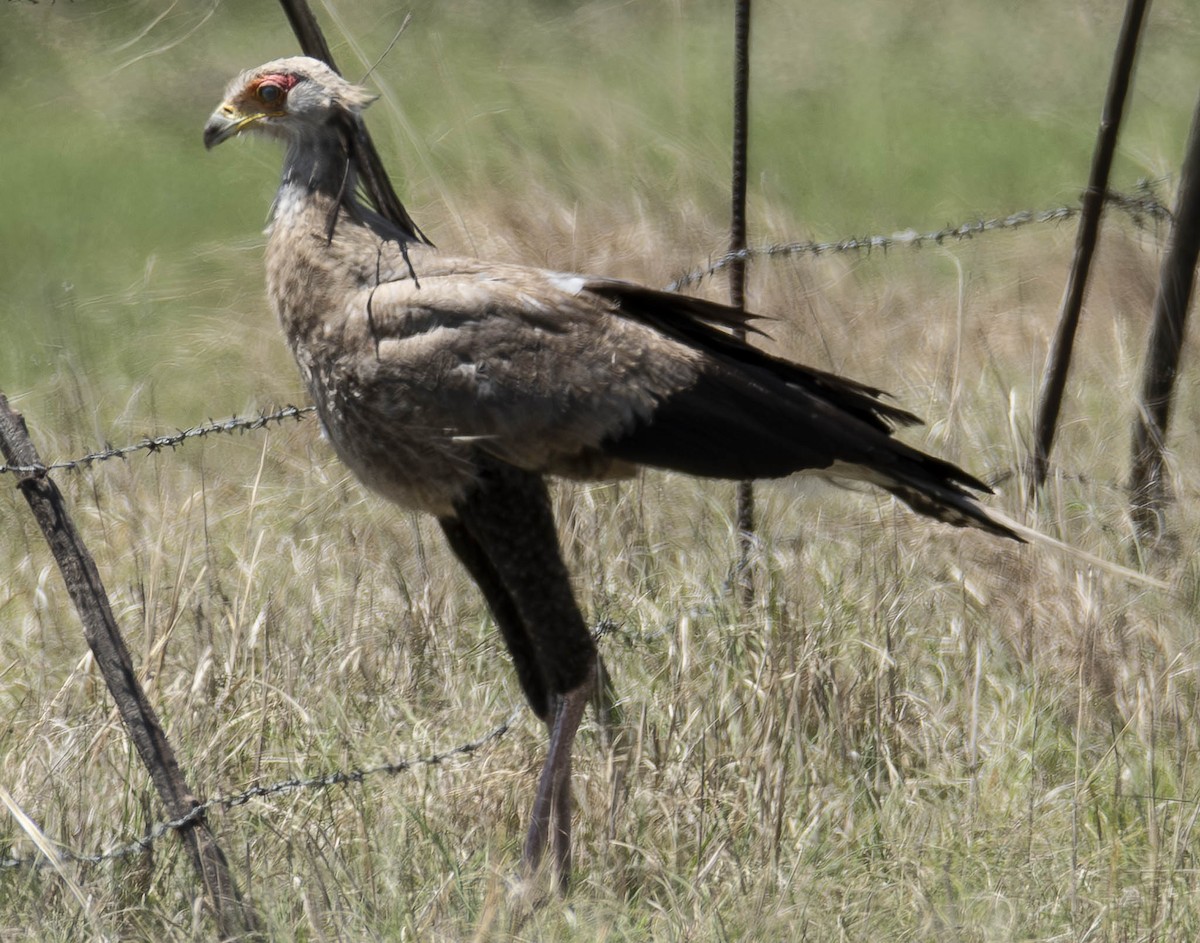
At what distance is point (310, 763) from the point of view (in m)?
3.51

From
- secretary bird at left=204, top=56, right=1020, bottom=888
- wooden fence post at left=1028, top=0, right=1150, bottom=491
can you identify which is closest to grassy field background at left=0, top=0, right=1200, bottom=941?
wooden fence post at left=1028, top=0, right=1150, bottom=491

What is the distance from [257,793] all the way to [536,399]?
0.98 metres

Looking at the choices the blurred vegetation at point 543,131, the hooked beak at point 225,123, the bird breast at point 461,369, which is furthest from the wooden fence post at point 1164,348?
the hooked beak at point 225,123

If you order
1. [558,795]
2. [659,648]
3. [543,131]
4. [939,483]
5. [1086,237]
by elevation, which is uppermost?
[543,131]

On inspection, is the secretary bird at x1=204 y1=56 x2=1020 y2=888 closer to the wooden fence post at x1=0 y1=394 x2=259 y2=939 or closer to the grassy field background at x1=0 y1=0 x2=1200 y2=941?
the grassy field background at x1=0 y1=0 x2=1200 y2=941

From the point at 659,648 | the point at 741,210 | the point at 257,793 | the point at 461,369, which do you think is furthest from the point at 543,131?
the point at 257,793

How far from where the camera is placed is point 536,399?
2984 millimetres

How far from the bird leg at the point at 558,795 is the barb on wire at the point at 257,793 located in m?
0.24

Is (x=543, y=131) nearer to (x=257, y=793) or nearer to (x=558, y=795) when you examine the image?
(x=558, y=795)

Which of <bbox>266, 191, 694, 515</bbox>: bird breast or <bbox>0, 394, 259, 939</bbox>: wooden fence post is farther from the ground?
<bbox>266, 191, 694, 515</bbox>: bird breast

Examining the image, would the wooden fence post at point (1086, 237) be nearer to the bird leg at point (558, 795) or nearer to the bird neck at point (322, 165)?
the bird leg at point (558, 795)

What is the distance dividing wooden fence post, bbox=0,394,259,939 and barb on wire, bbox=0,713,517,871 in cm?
6

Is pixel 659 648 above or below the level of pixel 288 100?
below

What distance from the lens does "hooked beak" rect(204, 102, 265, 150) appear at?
10.8ft
